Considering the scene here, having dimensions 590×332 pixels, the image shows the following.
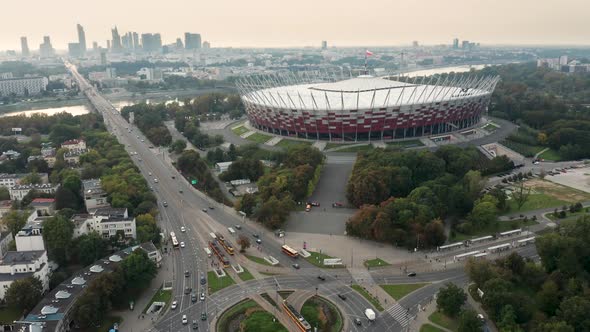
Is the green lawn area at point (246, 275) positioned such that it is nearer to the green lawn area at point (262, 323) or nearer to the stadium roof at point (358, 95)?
the green lawn area at point (262, 323)

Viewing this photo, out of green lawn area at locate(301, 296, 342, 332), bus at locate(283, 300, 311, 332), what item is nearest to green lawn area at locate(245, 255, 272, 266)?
green lawn area at locate(301, 296, 342, 332)

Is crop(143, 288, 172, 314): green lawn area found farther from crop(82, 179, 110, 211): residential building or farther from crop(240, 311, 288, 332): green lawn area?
crop(82, 179, 110, 211): residential building

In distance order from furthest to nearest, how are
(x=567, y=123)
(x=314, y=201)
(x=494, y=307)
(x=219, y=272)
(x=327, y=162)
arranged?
(x=567, y=123) < (x=327, y=162) < (x=314, y=201) < (x=219, y=272) < (x=494, y=307)

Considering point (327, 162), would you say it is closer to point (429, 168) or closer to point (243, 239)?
point (429, 168)

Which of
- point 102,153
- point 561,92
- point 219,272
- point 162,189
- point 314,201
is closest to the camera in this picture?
point 219,272

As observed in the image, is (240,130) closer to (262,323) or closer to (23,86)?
(262,323)

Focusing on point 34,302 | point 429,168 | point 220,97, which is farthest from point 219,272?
point 220,97
